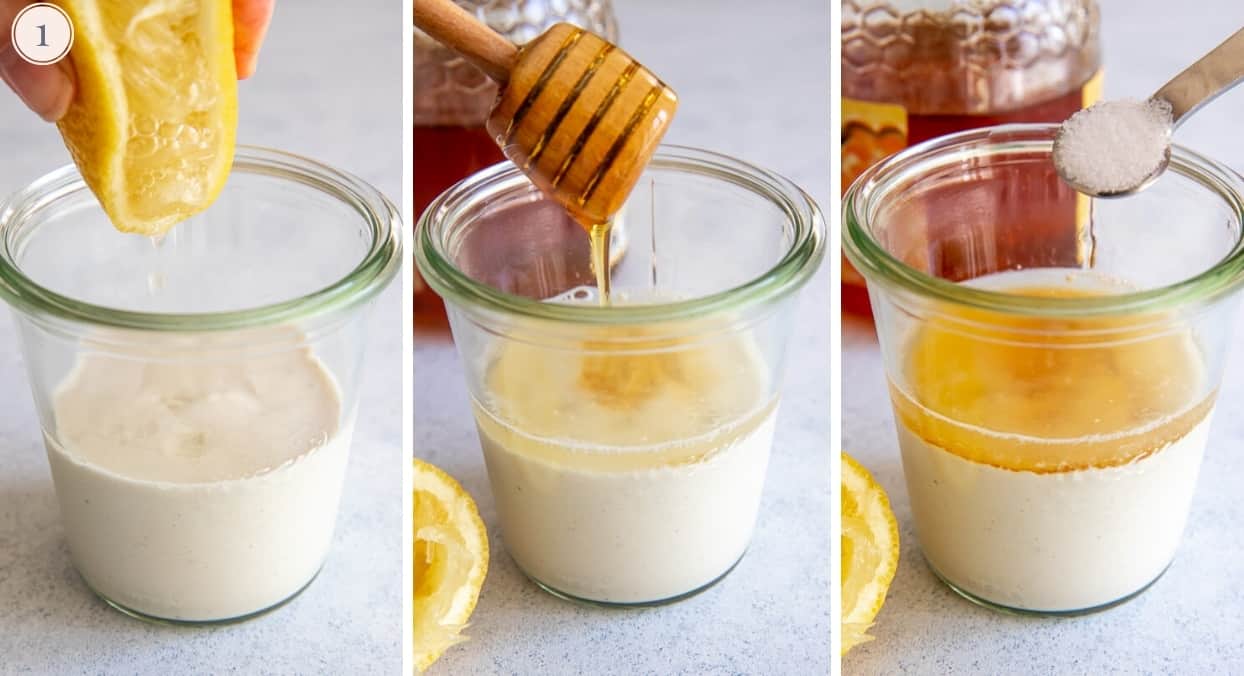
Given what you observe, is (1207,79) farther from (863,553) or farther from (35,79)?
(35,79)

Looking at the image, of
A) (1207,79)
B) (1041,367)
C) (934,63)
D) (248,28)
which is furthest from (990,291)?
(248,28)

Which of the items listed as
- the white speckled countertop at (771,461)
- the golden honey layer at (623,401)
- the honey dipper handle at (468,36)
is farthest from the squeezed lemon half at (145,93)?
the white speckled countertop at (771,461)

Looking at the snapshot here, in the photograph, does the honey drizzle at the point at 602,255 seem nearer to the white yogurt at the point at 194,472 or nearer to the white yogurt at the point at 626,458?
the white yogurt at the point at 626,458

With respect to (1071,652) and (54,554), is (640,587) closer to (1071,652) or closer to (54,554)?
(1071,652)

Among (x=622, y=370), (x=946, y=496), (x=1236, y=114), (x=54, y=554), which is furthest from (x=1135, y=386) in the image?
(x=54, y=554)

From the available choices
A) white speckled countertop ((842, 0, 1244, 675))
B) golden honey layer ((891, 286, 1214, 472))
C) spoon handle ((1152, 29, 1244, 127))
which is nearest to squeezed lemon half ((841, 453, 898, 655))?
white speckled countertop ((842, 0, 1244, 675))

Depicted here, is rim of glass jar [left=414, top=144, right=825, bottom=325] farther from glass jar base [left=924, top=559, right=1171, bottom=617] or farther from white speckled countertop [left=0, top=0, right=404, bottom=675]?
glass jar base [left=924, top=559, right=1171, bottom=617]

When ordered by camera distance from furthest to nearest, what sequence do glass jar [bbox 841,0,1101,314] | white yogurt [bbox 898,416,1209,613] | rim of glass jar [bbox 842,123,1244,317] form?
glass jar [bbox 841,0,1101,314] < white yogurt [bbox 898,416,1209,613] < rim of glass jar [bbox 842,123,1244,317]
